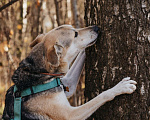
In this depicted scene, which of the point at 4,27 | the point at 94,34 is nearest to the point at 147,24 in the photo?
the point at 94,34

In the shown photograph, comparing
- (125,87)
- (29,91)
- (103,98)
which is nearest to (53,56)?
(29,91)

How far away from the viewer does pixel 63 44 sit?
3520 mm

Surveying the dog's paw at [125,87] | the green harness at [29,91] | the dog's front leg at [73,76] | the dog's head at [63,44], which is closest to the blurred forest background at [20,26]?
the dog's front leg at [73,76]

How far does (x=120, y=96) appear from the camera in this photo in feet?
9.77

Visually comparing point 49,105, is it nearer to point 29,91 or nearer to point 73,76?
point 29,91

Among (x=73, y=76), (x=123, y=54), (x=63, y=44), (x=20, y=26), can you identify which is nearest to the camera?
(x=123, y=54)

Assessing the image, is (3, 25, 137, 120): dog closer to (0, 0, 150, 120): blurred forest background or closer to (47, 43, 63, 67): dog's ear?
(47, 43, 63, 67): dog's ear

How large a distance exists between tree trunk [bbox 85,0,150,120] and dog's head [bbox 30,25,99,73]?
0.26m

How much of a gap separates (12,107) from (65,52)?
106 cm

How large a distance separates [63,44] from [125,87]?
45.8 inches

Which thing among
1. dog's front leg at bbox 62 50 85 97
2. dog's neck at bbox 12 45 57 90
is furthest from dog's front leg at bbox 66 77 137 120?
dog's front leg at bbox 62 50 85 97

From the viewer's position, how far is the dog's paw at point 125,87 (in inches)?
111

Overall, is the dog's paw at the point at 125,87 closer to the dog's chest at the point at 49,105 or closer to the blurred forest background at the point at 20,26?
the dog's chest at the point at 49,105

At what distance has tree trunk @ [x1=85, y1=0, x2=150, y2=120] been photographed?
2.87 meters
